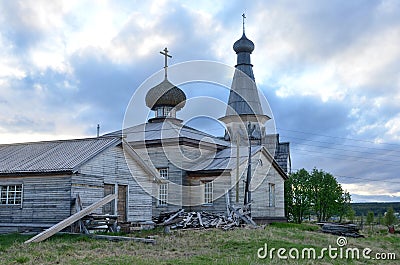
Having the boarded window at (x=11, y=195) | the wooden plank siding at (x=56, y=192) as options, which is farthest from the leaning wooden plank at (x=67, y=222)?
the boarded window at (x=11, y=195)

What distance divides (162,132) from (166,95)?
3.89 m

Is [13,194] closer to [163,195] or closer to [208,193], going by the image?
[163,195]

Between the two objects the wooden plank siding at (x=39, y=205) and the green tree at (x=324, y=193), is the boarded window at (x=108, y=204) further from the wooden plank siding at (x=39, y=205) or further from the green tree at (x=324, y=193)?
the green tree at (x=324, y=193)

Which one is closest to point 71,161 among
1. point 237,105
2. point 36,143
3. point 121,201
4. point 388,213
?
point 121,201

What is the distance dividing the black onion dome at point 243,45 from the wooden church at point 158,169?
9cm

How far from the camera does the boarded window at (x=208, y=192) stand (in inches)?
1157

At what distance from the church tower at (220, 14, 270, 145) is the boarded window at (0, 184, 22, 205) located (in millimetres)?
19060

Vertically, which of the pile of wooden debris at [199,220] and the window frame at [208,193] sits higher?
the window frame at [208,193]

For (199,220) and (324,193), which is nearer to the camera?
(199,220)

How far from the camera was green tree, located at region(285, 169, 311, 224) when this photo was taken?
38844mm

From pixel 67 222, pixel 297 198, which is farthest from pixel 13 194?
pixel 297 198

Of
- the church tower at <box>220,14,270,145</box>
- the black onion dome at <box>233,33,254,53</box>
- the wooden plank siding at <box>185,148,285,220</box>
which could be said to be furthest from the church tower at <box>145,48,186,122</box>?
the black onion dome at <box>233,33,254,53</box>

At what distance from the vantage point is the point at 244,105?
136 feet

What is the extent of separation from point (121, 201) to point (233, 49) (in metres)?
Result: 23.7
